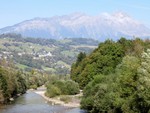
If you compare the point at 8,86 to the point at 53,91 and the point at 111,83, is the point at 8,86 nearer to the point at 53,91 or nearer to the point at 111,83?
the point at 53,91

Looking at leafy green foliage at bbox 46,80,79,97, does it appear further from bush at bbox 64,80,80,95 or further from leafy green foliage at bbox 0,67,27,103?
leafy green foliage at bbox 0,67,27,103

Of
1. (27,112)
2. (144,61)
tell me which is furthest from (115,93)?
(27,112)

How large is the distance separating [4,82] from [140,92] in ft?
258

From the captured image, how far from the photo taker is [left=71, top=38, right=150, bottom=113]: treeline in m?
57.7

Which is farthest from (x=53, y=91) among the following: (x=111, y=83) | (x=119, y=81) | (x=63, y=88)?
(x=119, y=81)

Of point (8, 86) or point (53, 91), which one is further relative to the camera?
point (53, 91)

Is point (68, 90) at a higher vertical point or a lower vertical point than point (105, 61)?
lower

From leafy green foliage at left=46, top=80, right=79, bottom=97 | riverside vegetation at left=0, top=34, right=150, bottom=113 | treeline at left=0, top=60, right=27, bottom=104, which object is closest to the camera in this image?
riverside vegetation at left=0, top=34, right=150, bottom=113

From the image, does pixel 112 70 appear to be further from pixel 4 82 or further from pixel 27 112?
pixel 4 82

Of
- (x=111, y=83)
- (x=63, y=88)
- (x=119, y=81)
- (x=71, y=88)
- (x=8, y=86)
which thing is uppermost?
(x=119, y=81)

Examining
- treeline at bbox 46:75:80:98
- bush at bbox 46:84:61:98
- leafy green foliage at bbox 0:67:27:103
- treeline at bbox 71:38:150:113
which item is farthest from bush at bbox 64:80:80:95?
leafy green foliage at bbox 0:67:27:103

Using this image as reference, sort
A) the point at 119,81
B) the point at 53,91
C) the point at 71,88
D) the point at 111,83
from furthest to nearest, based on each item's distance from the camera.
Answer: the point at 53,91 < the point at 71,88 < the point at 111,83 < the point at 119,81

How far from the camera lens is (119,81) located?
71438 mm

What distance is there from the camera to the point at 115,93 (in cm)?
7369
